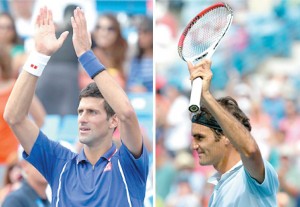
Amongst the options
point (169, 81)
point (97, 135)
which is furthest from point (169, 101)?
point (97, 135)

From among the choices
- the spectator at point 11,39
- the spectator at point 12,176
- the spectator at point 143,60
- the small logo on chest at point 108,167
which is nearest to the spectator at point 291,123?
the spectator at point 143,60

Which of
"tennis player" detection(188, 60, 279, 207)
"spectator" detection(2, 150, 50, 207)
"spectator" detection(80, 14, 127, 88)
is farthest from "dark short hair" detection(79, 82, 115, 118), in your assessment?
"spectator" detection(80, 14, 127, 88)

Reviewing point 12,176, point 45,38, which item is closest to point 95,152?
point 45,38

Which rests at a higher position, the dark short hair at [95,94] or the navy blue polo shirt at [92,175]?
the dark short hair at [95,94]

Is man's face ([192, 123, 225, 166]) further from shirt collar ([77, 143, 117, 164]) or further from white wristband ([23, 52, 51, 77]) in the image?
white wristband ([23, 52, 51, 77])

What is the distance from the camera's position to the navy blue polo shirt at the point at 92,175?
5254 millimetres

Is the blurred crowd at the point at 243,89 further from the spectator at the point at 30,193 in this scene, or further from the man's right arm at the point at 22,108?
the man's right arm at the point at 22,108

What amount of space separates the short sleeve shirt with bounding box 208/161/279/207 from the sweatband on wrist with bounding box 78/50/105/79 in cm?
91

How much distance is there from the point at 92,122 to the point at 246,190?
98 centimetres

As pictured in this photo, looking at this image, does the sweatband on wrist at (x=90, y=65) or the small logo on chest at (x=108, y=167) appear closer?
the sweatband on wrist at (x=90, y=65)

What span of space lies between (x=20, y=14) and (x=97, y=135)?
18.8 feet

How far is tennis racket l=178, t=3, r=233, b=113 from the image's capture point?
5.30m

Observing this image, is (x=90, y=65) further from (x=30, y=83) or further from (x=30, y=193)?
(x=30, y=193)

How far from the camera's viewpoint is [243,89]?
1303 cm
